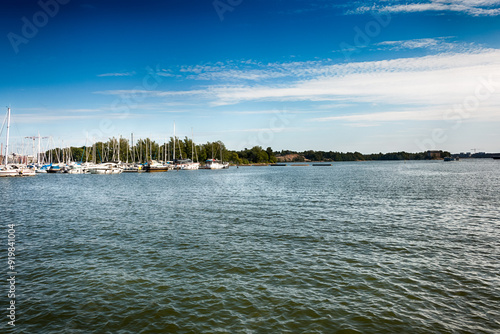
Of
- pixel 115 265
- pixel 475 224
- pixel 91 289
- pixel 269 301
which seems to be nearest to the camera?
pixel 269 301

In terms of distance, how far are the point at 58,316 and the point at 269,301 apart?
8.87 metres

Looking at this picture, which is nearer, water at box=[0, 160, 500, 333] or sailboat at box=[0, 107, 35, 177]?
water at box=[0, 160, 500, 333]

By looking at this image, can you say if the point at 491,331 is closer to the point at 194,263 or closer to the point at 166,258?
the point at 194,263

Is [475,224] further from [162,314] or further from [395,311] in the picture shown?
[162,314]

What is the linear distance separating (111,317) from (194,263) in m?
6.72

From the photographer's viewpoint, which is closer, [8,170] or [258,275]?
[258,275]

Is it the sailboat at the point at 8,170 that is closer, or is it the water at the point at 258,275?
the water at the point at 258,275

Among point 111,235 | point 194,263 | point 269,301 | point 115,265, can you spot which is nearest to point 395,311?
point 269,301

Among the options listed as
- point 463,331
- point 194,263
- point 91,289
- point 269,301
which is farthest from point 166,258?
point 463,331

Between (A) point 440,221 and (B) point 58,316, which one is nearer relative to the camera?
(B) point 58,316

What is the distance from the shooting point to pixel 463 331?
37.6 ft

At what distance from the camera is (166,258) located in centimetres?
2000

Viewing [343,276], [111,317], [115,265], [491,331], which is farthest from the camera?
[115,265]

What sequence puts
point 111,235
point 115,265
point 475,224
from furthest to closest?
point 475,224, point 111,235, point 115,265
